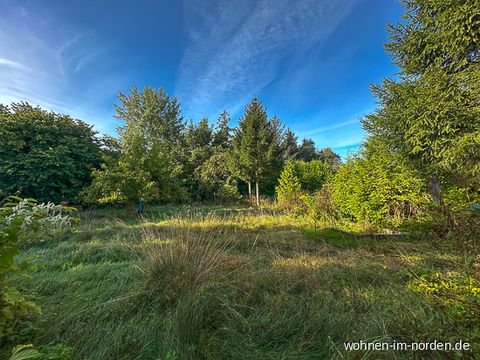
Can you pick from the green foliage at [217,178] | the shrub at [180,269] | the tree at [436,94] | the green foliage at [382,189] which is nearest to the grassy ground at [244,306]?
the shrub at [180,269]

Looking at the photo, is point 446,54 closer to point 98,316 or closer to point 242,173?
point 98,316

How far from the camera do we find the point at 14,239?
3.62 feet

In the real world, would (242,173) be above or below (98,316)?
above

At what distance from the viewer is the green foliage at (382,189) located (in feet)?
17.7

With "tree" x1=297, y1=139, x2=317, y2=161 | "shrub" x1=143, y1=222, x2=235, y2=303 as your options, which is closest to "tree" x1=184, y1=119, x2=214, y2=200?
"tree" x1=297, y1=139, x2=317, y2=161

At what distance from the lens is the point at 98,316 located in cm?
176

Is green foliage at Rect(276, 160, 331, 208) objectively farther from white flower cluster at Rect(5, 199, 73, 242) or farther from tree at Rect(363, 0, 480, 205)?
white flower cluster at Rect(5, 199, 73, 242)

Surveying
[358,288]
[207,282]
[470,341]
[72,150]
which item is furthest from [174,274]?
[72,150]

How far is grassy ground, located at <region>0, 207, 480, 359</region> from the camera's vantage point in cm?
143

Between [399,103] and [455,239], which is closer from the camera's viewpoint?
[455,239]

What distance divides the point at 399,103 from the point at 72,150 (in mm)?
13333

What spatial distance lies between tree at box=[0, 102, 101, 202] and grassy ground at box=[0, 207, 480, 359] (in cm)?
859

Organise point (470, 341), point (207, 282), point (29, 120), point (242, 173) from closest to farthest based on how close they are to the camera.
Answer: point (470, 341) → point (207, 282) → point (29, 120) → point (242, 173)

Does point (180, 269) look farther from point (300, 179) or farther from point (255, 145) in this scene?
point (300, 179)
